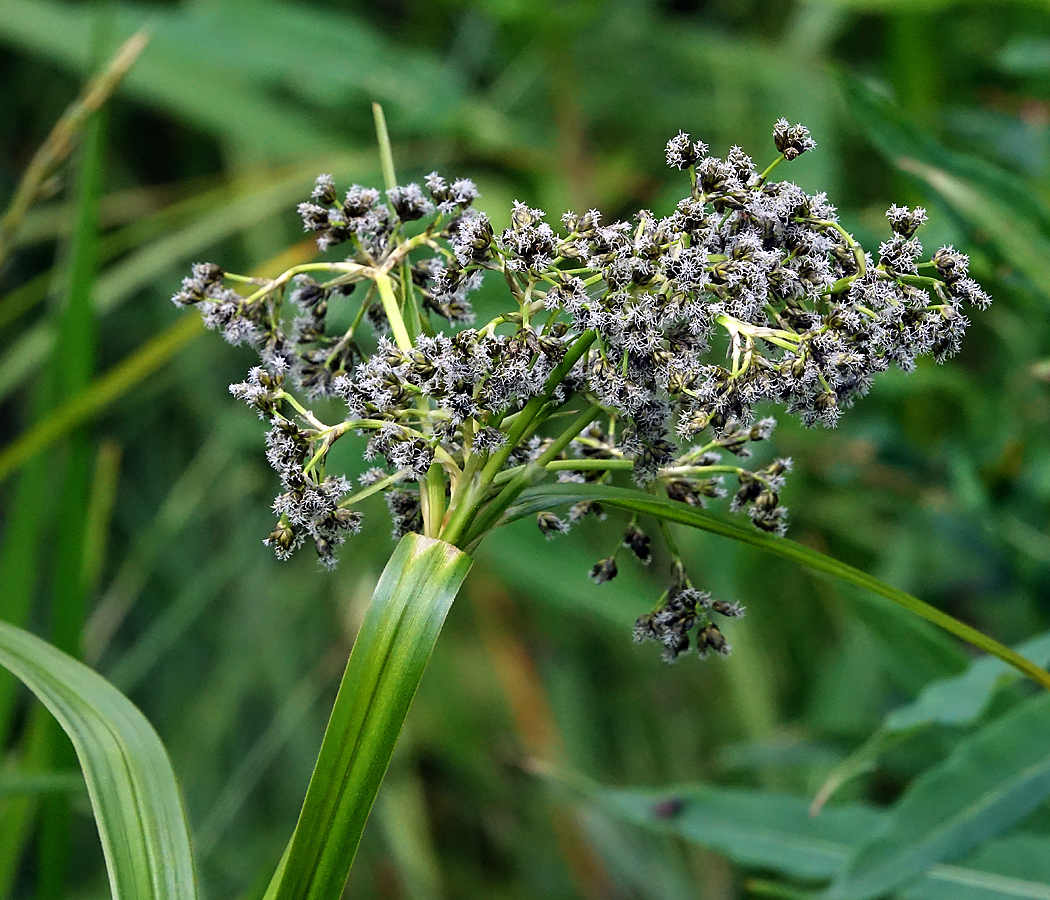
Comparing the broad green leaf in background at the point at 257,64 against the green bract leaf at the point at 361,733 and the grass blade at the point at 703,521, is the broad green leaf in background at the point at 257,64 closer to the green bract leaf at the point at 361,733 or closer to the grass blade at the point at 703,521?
the grass blade at the point at 703,521

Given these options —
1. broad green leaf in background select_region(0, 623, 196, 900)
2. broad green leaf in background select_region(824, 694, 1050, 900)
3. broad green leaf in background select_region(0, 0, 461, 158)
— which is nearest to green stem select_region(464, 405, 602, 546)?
broad green leaf in background select_region(0, 623, 196, 900)

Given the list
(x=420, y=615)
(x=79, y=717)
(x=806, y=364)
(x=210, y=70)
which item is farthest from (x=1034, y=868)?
(x=210, y=70)

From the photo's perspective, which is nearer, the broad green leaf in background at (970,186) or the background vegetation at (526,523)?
the broad green leaf in background at (970,186)

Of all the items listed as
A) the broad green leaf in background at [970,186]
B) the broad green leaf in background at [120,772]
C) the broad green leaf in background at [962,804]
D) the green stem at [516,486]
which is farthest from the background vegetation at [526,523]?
the green stem at [516,486]

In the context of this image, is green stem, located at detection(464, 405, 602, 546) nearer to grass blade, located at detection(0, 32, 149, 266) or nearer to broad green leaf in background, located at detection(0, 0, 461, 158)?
grass blade, located at detection(0, 32, 149, 266)

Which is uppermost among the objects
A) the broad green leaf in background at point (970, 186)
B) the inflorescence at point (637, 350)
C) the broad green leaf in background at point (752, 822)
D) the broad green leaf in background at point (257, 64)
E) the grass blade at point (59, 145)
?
the broad green leaf in background at point (257, 64)

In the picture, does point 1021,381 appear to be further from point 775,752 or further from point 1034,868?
point 1034,868

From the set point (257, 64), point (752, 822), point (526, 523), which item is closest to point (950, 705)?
point (752, 822)

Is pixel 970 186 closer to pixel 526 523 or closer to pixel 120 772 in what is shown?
pixel 526 523
